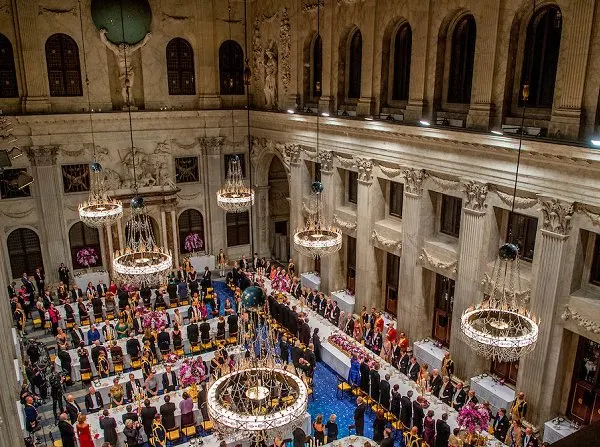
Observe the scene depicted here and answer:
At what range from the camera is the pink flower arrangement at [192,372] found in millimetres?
12602

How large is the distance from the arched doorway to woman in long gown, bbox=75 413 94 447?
A: 41.0 feet

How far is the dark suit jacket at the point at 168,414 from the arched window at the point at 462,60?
9.63 metres

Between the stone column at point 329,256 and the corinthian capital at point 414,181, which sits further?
the stone column at point 329,256

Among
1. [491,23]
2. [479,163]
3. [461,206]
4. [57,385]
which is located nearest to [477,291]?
[461,206]

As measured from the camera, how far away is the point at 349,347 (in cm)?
1417

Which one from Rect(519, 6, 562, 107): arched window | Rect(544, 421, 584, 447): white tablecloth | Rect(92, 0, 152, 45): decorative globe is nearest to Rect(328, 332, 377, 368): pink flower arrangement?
Rect(544, 421, 584, 447): white tablecloth

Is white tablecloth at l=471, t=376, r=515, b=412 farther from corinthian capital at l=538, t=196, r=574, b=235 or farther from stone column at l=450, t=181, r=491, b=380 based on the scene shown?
corinthian capital at l=538, t=196, r=574, b=235

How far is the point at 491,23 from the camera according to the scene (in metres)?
11.2

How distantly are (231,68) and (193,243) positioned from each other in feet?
23.4

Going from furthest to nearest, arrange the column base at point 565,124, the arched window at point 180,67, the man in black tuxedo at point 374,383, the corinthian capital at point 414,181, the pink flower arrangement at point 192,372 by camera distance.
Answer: the arched window at point 180,67, the corinthian capital at point 414,181, the pink flower arrangement at point 192,372, the man in black tuxedo at point 374,383, the column base at point 565,124

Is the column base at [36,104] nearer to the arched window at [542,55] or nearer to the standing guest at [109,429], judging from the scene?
the standing guest at [109,429]

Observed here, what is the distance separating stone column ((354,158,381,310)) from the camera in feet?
50.6

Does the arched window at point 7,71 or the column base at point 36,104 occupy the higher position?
the arched window at point 7,71

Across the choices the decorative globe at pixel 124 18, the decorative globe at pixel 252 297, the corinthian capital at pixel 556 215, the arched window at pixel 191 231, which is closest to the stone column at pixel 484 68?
the corinthian capital at pixel 556 215
